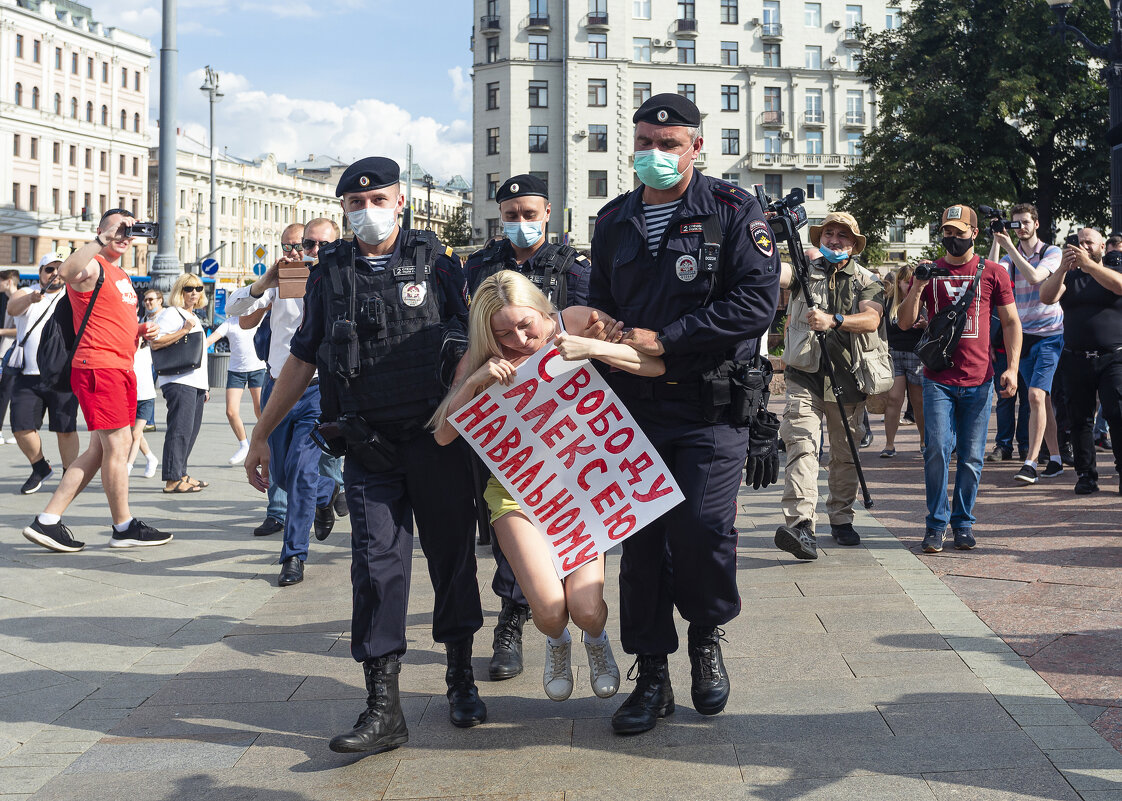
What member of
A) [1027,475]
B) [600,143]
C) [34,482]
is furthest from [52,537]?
[600,143]

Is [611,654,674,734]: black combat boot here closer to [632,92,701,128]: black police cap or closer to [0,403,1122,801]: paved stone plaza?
[0,403,1122,801]: paved stone plaza

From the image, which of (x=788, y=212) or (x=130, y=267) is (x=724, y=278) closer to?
(x=788, y=212)

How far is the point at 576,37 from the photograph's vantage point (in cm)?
7000

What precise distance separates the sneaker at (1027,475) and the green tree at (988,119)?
27.1 metres

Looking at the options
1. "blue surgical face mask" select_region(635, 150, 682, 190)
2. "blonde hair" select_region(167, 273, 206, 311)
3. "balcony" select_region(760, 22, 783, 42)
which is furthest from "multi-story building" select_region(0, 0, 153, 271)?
"blue surgical face mask" select_region(635, 150, 682, 190)

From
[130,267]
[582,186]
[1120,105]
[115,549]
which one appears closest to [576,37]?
[582,186]

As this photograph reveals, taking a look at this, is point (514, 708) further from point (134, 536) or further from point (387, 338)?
point (134, 536)

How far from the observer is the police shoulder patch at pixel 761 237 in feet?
13.7

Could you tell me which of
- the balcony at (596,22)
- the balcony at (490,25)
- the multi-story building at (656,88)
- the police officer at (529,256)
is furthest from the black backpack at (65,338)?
the balcony at (490,25)

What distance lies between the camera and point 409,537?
14.2ft

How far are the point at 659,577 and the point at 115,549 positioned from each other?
15.1 ft

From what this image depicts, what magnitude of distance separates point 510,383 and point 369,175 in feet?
3.19

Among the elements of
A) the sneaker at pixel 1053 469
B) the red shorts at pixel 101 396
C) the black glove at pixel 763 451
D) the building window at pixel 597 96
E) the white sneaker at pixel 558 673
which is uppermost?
the building window at pixel 597 96

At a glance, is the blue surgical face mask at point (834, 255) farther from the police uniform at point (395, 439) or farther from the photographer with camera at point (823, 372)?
the police uniform at point (395, 439)
